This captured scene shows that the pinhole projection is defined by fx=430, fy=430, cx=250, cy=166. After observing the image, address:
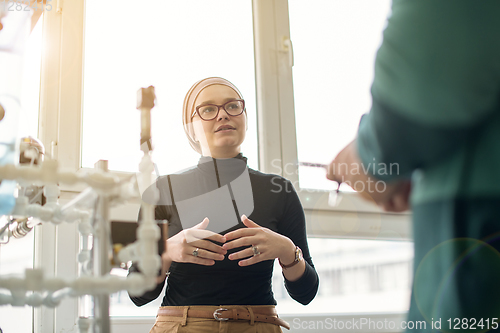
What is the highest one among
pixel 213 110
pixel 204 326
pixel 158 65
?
pixel 158 65

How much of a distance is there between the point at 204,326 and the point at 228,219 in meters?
0.33

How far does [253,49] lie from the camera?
80.3 inches

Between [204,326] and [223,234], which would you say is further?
[223,234]

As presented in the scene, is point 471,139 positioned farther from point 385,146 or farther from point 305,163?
point 305,163

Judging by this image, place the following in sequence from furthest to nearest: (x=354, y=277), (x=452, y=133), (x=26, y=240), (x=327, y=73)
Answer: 1. (x=327, y=73)
2. (x=354, y=277)
3. (x=26, y=240)
4. (x=452, y=133)

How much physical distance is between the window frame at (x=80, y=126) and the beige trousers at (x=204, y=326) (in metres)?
0.42

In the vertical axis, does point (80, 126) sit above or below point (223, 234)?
above

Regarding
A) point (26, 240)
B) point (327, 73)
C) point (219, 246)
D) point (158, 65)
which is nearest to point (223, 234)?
point (219, 246)

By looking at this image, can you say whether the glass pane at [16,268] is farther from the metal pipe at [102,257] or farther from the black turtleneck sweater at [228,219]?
the metal pipe at [102,257]

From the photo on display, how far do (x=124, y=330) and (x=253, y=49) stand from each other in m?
1.33

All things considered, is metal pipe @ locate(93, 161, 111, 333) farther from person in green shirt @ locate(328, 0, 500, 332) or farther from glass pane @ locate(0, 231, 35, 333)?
glass pane @ locate(0, 231, 35, 333)

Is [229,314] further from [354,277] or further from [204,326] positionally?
[354,277]

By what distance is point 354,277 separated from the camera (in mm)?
1966

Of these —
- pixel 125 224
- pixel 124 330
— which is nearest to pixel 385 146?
pixel 125 224
